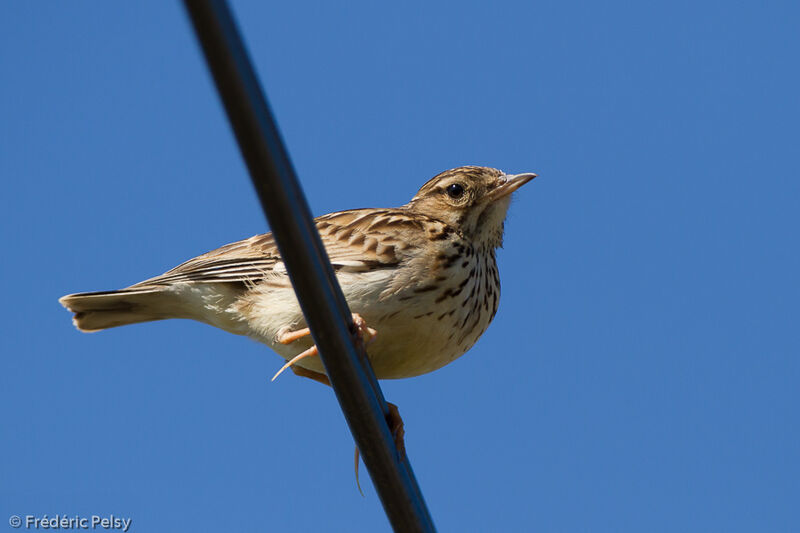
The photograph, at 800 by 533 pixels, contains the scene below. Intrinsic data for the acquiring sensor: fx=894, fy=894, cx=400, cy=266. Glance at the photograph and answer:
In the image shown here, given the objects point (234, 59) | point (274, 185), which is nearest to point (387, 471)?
point (274, 185)

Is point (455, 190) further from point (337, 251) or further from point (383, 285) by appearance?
point (383, 285)

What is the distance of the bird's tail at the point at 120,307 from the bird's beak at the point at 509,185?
2710 millimetres

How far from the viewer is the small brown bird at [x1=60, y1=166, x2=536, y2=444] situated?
19.4 ft

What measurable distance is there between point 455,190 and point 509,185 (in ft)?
1.47

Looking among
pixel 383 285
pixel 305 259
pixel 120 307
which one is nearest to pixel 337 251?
pixel 383 285

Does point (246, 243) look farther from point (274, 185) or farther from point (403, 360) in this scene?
point (274, 185)

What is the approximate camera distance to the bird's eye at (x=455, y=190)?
7.43 m

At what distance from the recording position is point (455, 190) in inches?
293

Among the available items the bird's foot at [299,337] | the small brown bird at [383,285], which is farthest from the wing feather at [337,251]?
the bird's foot at [299,337]

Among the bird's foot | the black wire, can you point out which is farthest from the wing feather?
the black wire

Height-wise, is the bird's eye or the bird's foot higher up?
the bird's eye

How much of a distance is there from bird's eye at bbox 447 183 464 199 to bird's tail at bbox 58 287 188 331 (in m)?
2.38

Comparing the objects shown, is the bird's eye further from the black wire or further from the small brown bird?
the black wire

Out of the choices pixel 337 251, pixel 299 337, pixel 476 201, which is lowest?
pixel 299 337
